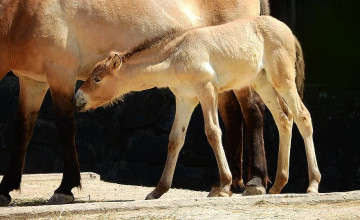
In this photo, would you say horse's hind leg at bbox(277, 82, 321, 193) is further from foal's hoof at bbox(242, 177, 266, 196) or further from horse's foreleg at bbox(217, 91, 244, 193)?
horse's foreleg at bbox(217, 91, 244, 193)

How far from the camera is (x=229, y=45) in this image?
309 inches

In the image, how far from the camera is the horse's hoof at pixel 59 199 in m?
7.94

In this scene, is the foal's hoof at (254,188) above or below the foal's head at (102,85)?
below

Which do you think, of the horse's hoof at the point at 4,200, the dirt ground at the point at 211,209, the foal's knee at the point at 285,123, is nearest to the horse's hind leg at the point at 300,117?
the foal's knee at the point at 285,123

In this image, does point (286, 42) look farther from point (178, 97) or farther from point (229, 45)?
point (178, 97)

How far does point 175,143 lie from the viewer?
7.76 meters

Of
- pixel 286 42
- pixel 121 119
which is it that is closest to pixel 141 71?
pixel 286 42

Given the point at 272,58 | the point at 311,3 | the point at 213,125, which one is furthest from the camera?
the point at 311,3

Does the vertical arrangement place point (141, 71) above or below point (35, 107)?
above

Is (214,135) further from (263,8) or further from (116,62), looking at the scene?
(263,8)

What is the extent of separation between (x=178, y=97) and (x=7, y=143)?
207 inches

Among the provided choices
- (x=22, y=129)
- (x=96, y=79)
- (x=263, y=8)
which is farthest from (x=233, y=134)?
(x=22, y=129)

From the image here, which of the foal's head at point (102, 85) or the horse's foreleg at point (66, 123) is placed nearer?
the foal's head at point (102, 85)

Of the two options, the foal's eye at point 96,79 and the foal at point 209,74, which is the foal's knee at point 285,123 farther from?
the foal's eye at point 96,79
